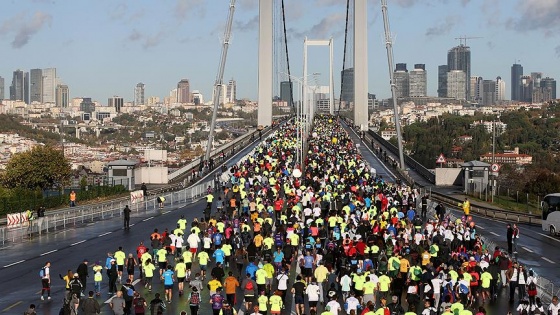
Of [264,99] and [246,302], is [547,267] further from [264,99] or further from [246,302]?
[264,99]

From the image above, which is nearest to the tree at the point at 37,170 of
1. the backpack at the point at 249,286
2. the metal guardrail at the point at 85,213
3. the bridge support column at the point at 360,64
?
the metal guardrail at the point at 85,213

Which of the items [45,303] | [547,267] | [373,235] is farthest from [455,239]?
[45,303]

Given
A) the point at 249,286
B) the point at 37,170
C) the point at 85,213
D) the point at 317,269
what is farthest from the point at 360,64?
the point at 249,286

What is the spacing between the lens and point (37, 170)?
90.0m

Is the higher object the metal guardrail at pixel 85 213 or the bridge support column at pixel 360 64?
the bridge support column at pixel 360 64

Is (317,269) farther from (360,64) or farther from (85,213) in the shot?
(360,64)

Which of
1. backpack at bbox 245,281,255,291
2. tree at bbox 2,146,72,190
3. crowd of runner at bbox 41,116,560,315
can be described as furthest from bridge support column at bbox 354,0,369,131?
backpack at bbox 245,281,255,291

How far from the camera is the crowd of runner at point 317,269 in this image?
21406 mm

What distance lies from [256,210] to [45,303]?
1286 cm

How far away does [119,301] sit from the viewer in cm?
2094

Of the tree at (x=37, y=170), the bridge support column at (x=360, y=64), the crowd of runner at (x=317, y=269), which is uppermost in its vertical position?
the bridge support column at (x=360, y=64)

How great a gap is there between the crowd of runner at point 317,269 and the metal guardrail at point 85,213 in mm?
8694

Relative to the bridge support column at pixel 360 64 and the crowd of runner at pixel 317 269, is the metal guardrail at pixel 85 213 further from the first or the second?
the bridge support column at pixel 360 64

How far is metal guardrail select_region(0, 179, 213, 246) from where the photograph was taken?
133 feet
